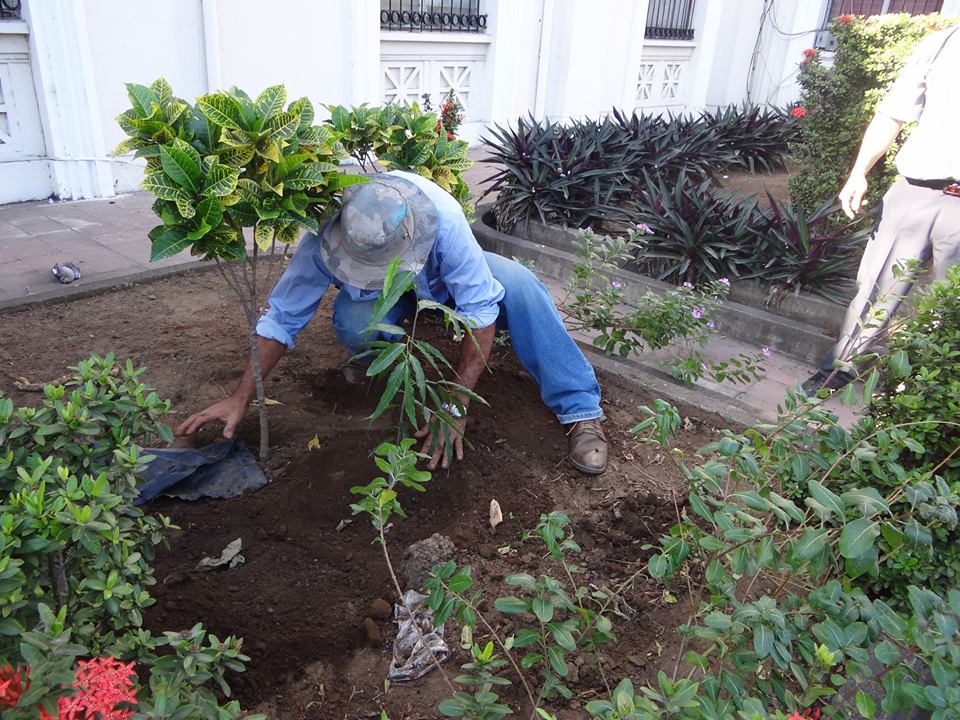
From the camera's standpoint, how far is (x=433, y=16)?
8.73 m

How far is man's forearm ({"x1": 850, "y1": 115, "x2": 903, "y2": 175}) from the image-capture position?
377 cm

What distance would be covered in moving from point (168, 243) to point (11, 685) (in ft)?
4.49

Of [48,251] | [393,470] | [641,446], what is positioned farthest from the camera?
[48,251]

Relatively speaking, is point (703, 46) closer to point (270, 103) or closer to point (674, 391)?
point (674, 391)

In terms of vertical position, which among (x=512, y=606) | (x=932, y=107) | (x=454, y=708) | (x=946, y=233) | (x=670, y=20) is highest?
(x=670, y=20)

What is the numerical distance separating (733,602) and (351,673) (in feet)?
3.50

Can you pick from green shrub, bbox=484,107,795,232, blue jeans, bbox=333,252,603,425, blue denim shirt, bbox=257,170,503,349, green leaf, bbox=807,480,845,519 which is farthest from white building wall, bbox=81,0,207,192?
green leaf, bbox=807,480,845,519

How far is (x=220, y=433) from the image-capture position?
2.96m

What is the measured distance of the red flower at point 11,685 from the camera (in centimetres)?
111

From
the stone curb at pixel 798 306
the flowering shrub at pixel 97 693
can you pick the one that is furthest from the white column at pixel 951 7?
the flowering shrub at pixel 97 693

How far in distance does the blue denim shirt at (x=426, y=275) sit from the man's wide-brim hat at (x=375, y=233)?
0.38 feet

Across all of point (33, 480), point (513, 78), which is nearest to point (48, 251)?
point (33, 480)

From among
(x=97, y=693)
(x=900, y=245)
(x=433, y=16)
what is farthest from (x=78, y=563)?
(x=433, y=16)

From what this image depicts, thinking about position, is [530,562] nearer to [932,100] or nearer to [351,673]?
[351,673]
